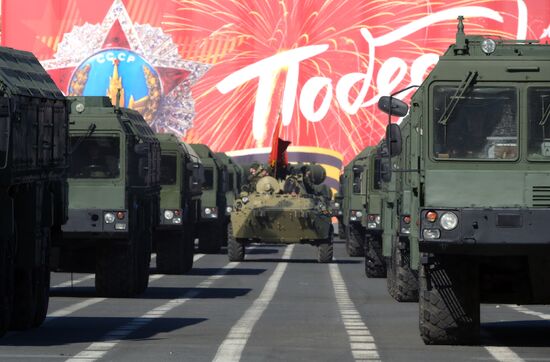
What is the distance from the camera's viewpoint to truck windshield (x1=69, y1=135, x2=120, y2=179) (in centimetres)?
2767

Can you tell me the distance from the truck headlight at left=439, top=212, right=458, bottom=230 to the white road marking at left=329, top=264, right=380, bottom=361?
1369 mm

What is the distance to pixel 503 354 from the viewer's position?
16.9m

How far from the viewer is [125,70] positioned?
86188mm

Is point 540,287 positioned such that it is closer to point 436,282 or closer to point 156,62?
point 436,282

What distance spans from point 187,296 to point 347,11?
58.1m

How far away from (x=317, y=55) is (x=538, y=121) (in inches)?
2651

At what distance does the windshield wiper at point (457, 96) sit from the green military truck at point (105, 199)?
1021 cm

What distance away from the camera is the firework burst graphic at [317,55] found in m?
84.5

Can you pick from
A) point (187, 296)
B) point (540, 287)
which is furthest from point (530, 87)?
point (187, 296)

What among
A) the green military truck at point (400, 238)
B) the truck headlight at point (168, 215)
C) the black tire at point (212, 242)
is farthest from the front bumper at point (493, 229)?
the black tire at point (212, 242)

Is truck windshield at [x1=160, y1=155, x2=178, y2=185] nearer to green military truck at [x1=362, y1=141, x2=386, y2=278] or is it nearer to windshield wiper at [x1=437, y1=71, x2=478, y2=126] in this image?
green military truck at [x1=362, y1=141, x2=386, y2=278]

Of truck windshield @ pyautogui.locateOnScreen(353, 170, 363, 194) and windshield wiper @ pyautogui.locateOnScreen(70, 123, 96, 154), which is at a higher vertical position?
windshield wiper @ pyautogui.locateOnScreen(70, 123, 96, 154)

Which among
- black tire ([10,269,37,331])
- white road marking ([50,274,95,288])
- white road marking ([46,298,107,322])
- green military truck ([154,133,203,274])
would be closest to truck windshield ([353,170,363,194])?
green military truck ([154,133,203,274])

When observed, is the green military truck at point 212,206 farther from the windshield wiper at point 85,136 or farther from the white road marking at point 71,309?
the white road marking at point 71,309
